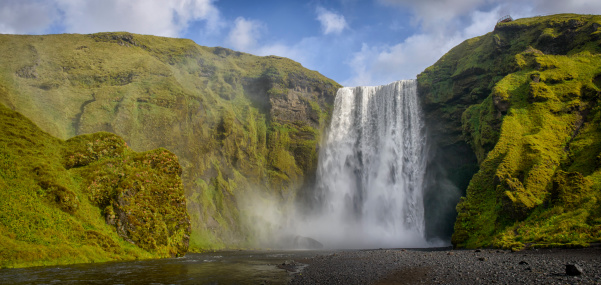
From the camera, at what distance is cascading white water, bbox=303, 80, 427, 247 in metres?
52.2

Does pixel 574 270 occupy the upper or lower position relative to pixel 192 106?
lower

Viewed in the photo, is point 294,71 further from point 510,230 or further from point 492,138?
point 510,230

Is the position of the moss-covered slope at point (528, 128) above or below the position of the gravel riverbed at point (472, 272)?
above

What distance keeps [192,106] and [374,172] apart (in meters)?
33.6

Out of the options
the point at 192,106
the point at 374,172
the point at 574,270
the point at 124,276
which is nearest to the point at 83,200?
the point at 124,276

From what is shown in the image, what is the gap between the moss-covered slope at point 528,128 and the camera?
2383 centimetres

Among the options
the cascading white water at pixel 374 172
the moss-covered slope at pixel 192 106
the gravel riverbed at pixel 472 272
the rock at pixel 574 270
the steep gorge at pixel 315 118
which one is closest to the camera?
the rock at pixel 574 270

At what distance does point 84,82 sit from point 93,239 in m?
A: 40.7

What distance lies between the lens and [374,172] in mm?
58375

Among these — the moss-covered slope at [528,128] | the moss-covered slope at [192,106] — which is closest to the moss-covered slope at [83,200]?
the moss-covered slope at [192,106]

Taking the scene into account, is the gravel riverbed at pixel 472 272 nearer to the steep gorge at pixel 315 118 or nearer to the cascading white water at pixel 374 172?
the steep gorge at pixel 315 118

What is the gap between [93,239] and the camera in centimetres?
2381

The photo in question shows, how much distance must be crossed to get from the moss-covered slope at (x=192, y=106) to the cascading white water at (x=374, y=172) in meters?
5.52

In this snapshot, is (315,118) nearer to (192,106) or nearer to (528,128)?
(192,106)
